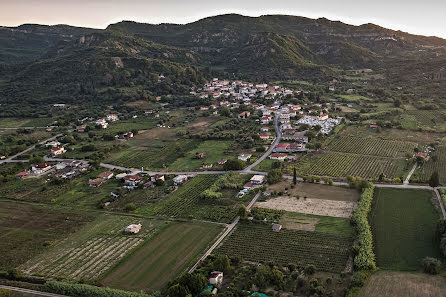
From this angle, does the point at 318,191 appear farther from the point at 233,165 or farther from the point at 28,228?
the point at 28,228

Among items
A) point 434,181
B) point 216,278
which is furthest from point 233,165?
point 216,278

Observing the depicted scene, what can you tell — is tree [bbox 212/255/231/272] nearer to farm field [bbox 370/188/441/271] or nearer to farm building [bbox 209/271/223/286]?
farm building [bbox 209/271/223/286]

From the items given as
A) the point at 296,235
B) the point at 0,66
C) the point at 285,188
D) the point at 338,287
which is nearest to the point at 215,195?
the point at 285,188

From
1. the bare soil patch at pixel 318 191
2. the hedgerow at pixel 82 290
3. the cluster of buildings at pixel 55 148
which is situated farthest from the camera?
the cluster of buildings at pixel 55 148

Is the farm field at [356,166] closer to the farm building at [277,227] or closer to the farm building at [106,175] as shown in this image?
the farm building at [277,227]

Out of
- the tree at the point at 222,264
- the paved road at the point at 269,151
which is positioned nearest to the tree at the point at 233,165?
the paved road at the point at 269,151
